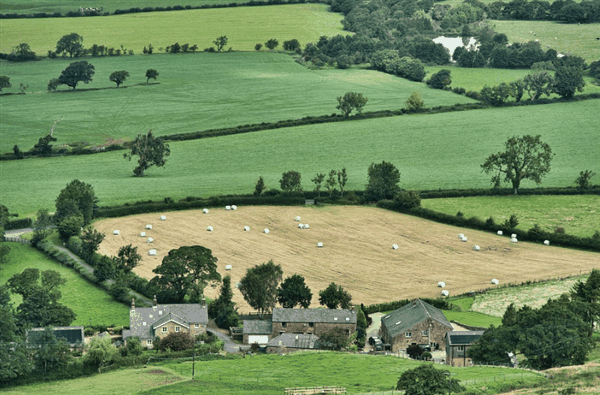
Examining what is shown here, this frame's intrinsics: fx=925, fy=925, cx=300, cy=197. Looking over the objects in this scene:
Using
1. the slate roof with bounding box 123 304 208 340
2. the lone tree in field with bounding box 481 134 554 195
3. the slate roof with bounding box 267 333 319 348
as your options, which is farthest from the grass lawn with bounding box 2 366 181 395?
the lone tree in field with bounding box 481 134 554 195

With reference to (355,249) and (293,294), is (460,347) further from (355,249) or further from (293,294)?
(355,249)

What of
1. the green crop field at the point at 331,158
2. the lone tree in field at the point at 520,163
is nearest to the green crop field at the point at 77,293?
the green crop field at the point at 331,158

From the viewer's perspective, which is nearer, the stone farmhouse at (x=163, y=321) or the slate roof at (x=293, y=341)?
the slate roof at (x=293, y=341)

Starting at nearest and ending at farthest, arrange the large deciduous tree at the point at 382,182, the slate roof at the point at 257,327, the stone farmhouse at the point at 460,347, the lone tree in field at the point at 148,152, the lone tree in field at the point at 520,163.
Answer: the stone farmhouse at the point at 460,347 < the slate roof at the point at 257,327 < the large deciduous tree at the point at 382,182 < the lone tree in field at the point at 520,163 < the lone tree in field at the point at 148,152

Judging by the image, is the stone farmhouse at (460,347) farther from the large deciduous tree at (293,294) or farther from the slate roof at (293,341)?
the large deciduous tree at (293,294)

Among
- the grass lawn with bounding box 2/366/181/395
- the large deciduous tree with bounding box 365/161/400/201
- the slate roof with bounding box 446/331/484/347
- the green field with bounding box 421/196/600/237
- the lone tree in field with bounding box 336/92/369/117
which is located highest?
the lone tree in field with bounding box 336/92/369/117

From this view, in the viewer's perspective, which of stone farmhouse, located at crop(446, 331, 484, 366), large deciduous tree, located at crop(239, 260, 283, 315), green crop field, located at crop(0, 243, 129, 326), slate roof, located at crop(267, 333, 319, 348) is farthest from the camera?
large deciduous tree, located at crop(239, 260, 283, 315)

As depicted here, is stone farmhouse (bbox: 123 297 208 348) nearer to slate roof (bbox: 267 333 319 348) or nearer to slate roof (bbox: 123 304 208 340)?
slate roof (bbox: 123 304 208 340)
